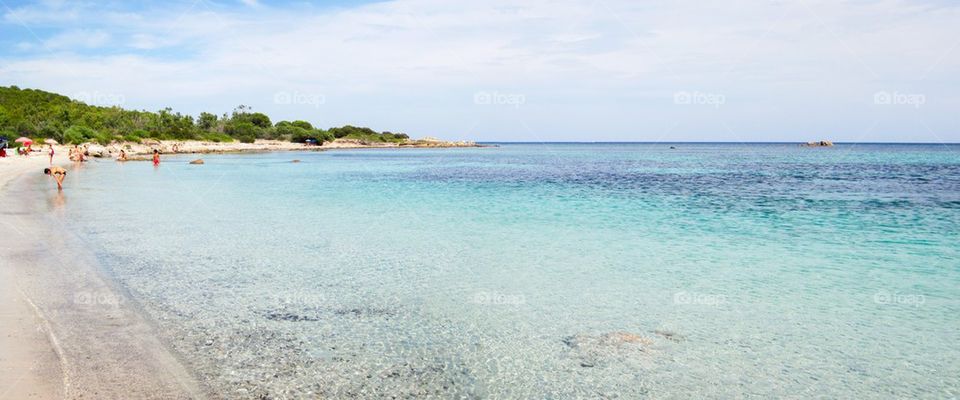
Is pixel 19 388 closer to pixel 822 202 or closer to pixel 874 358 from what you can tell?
pixel 874 358

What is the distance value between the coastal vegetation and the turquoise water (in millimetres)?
81116

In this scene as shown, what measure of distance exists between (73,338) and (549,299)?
727cm

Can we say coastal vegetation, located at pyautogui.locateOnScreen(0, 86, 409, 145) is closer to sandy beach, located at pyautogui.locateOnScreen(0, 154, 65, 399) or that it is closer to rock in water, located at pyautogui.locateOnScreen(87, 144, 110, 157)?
rock in water, located at pyautogui.locateOnScreen(87, 144, 110, 157)

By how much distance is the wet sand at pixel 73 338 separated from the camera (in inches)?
253

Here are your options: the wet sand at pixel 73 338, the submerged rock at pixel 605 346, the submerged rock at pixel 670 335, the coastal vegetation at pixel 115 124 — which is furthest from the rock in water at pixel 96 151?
the submerged rock at pixel 670 335

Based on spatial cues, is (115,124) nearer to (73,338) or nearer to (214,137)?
(214,137)

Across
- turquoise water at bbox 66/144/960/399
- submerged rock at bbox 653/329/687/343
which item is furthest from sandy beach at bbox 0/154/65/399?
submerged rock at bbox 653/329/687/343

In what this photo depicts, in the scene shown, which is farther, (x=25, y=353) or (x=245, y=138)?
(x=245, y=138)

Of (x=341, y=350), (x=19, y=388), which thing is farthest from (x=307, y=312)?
(x=19, y=388)

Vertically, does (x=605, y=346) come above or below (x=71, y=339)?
below

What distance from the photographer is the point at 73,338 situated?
25.9ft

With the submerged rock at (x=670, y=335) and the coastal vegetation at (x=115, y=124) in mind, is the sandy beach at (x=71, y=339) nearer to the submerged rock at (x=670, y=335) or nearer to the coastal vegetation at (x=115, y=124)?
the submerged rock at (x=670, y=335)

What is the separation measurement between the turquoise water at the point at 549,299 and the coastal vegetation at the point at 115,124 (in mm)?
81116

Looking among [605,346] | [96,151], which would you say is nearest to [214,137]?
[96,151]
